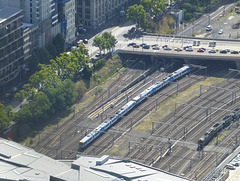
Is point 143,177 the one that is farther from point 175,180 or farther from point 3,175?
point 3,175

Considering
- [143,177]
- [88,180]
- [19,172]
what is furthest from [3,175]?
[143,177]

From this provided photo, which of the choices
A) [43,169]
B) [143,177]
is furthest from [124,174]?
[43,169]

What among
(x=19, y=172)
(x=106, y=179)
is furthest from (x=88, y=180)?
(x=19, y=172)

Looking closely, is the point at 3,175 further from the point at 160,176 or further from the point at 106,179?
the point at 160,176

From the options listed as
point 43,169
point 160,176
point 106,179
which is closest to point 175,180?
point 160,176

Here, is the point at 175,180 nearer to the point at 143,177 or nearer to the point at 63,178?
the point at 143,177

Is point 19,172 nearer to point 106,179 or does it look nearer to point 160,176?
point 106,179
